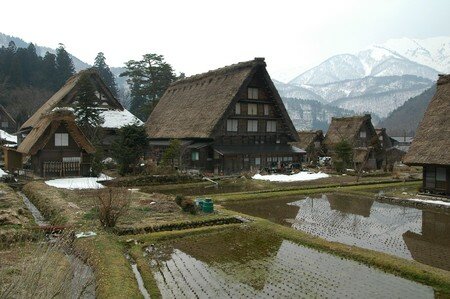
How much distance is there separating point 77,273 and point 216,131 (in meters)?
25.9

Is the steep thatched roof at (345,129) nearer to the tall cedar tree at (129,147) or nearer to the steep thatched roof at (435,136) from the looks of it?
the steep thatched roof at (435,136)

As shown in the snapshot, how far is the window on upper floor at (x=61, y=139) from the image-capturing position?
28.5 metres

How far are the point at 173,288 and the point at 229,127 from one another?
1113 inches

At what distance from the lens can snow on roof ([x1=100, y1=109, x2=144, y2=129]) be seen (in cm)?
4059

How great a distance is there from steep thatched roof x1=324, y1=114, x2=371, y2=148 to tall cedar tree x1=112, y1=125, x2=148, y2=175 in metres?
28.1

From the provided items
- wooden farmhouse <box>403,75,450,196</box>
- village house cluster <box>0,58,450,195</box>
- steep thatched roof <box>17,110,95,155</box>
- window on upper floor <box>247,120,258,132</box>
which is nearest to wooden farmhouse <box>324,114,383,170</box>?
village house cluster <box>0,58,450,195</box>

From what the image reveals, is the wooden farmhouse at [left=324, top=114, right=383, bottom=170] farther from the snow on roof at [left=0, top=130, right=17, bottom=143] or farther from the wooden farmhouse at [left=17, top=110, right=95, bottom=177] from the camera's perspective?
the snow on roof at [left=0, top=130, right=17, bottom=143]

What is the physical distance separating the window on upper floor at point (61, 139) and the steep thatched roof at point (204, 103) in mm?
10797

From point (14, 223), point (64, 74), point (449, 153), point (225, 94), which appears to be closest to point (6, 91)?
point (64, 74)

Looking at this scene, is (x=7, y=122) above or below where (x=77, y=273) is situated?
above

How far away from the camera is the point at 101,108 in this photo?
4356cm

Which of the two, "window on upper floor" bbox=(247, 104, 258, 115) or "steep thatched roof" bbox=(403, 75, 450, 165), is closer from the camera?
"steep thatched roof" bbox=(403, 75, 450, 165)

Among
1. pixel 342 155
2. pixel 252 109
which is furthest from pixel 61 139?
pixel 342 155

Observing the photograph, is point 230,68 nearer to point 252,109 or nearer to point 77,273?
point 252,109
